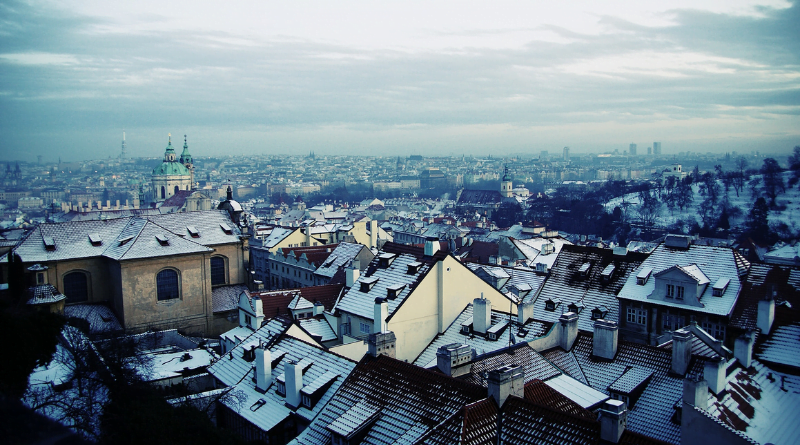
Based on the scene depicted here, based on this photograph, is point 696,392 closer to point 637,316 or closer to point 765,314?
point 765,314

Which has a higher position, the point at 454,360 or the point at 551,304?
the point at 454,360

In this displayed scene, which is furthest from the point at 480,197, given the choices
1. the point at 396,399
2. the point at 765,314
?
the point at 396,399

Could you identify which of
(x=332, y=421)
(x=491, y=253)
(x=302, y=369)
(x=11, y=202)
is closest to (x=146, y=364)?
(x=302, y=369)

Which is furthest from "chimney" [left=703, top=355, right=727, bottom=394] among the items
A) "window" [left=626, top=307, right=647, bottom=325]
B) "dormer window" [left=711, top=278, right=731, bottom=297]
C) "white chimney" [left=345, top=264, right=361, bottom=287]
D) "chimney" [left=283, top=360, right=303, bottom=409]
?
"white chimney" [left=345, top=264, right=361, bottom=287]

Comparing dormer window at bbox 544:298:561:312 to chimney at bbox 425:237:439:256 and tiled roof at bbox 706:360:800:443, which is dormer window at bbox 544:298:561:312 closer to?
chimney at bbox 425:237:439:256

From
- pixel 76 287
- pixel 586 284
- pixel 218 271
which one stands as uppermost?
pixel 586 284

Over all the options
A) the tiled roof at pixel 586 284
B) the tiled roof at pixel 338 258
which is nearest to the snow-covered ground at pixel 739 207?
the tiled roof at pixel 338 258
